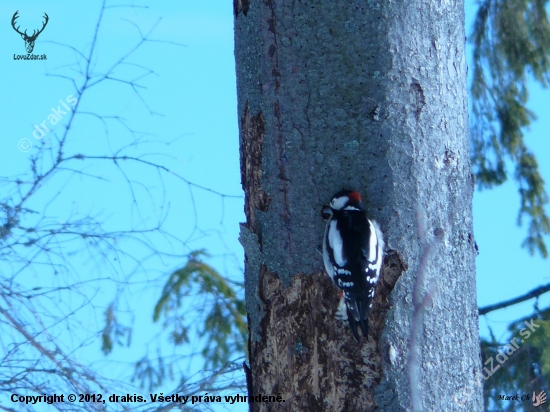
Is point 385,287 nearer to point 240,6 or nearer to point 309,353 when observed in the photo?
point 309,353

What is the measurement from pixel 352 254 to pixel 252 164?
1.47 ft

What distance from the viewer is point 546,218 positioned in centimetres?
482

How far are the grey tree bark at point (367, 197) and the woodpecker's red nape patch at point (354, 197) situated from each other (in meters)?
0.03

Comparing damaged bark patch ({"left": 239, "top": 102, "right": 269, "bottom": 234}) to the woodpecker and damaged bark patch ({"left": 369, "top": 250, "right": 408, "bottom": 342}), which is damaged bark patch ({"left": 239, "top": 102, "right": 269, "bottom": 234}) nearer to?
the woodpecker

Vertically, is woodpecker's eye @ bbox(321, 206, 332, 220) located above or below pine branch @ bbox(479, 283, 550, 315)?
below

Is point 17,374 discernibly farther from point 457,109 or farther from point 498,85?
point 498,85

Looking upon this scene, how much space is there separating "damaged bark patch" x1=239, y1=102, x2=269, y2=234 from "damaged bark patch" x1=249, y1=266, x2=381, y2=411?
0.23 m

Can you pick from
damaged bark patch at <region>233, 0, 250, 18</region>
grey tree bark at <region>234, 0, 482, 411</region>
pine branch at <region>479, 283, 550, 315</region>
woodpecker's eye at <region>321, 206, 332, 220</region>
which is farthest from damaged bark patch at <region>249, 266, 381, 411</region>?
pine branch at <region>479, 283, 550, 315</region>

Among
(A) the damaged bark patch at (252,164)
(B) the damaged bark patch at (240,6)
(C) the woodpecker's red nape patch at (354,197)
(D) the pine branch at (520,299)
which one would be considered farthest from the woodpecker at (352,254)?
(D) the pine branch at (520,299)

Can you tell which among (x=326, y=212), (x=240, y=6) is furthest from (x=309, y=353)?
(x=240, y=6)

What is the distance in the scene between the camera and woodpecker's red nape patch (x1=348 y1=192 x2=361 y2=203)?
1964 millimetres

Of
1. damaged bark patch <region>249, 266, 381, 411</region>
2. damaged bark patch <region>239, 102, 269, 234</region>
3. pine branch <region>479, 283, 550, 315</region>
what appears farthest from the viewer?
pine branch <region>479, 283, 550, 315</region>

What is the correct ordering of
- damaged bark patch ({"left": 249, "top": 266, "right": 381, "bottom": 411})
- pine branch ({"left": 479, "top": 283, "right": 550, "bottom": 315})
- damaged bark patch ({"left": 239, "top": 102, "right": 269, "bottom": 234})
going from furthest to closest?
pine branch ({"left": 479, "top": 283, "right": 550, "bottom": 315}), damaged bark patch ({"left": 239, "top": 102, "right": 269, "bottom": 234}), damaged bark patch ({"left": 249, "top": 266, "right": 381, "bottom": 411})

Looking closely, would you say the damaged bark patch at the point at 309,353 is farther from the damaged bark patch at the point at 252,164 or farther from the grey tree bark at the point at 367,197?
the damaged bark patch at the point at 252,164
